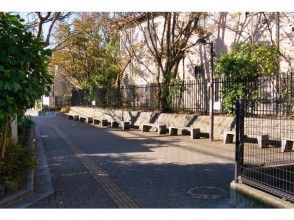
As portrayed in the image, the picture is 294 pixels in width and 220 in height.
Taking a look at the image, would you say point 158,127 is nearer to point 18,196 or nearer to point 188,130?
point 188,130

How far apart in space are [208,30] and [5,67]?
1712 cm

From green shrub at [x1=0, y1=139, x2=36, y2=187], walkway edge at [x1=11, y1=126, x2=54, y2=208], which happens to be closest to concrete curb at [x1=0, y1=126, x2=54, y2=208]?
walkway edge at [x1=11, y1=126, x2=54, y2=208]

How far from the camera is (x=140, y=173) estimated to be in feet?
31.8

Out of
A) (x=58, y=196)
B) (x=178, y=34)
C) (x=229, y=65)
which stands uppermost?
(x=178, y=34)

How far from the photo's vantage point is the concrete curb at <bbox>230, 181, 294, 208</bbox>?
5.81 metres

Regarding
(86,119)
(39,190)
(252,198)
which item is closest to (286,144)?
(252,198)

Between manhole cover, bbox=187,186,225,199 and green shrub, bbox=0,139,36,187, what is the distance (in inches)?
120

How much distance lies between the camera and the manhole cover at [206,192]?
754 centimetres

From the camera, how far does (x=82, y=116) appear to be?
96.3 feet

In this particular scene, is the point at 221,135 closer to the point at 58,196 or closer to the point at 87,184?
the point at 87,184

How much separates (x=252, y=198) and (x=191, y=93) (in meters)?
13.3

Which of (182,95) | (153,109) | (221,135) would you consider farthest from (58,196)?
(153,109)

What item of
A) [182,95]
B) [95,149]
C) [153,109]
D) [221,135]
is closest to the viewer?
[95,149]

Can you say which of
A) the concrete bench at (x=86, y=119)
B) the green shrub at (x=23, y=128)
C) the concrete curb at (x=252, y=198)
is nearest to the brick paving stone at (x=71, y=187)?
the green shrub at (x=23, y=128)
